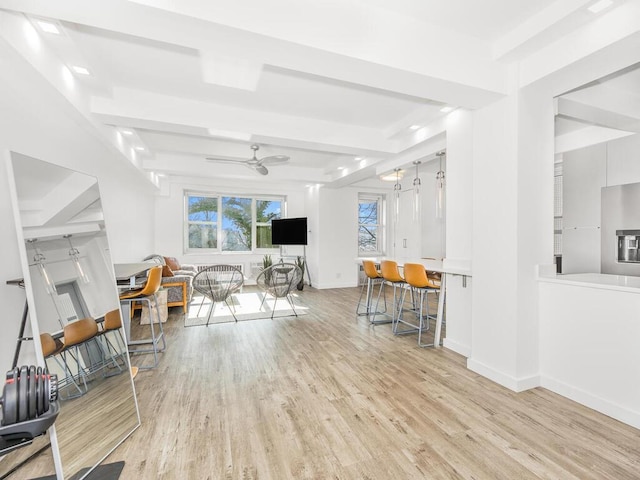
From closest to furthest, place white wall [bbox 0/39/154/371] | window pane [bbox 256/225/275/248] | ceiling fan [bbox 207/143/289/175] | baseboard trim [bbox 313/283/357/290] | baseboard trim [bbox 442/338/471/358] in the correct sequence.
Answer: white wall [bbox 0/39/154/371], baseboard trim [bbox 442/338/471/358], ceiling fan [bbox 207/143/289/175], baseboard trim [bbox 313/283/357/290], window pane [bbox 256/225/275/248]

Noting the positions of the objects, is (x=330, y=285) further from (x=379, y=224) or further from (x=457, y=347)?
(x=457, y=347)

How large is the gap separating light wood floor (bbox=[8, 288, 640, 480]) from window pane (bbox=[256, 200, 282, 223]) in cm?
533

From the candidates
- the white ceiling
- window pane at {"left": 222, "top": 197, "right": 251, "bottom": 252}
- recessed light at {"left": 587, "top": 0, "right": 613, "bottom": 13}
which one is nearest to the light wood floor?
the white ceiling

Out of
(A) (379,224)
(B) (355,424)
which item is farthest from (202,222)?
(B) (355,424)

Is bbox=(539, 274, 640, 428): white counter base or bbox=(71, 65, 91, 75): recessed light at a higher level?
bbox=(71, 65, 91, 75): recessed light

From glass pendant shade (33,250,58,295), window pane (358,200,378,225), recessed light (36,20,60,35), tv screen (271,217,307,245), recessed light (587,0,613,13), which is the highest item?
recessed light (36,20,60,35)

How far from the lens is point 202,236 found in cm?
781

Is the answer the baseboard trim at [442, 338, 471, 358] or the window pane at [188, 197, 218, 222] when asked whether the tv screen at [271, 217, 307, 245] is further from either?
the baseboard trim at [442, 338, 471, 358]

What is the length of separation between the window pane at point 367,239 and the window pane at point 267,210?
228 centimetres

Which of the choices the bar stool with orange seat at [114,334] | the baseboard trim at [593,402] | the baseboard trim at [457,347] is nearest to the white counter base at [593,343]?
the baseboard trim at [593,402]

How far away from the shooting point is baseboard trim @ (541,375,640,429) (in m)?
2.04

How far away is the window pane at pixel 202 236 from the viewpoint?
7.73 metres

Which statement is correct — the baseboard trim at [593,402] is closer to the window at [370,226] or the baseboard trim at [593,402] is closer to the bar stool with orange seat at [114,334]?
the bar stool with orange seat at [114,334]

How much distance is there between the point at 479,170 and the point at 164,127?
3.36 m
